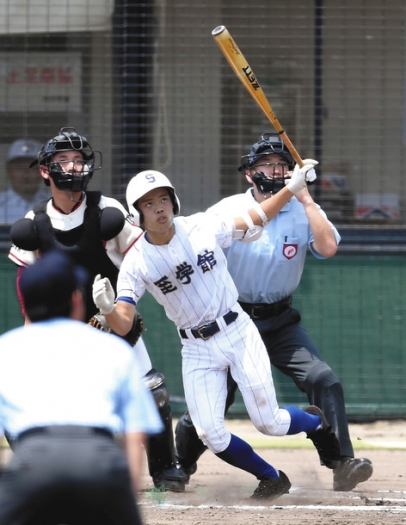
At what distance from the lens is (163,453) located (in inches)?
237

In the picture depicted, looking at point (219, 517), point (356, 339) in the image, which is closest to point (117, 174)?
point (356, 339)

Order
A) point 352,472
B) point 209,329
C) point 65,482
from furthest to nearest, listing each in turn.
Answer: point 352,472, point 209,329, point 65,482

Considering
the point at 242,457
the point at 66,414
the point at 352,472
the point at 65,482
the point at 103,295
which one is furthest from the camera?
the point at 352,472

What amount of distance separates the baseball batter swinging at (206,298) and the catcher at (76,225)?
243mm

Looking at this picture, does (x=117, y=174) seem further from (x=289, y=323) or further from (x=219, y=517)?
(x=219, y=517)

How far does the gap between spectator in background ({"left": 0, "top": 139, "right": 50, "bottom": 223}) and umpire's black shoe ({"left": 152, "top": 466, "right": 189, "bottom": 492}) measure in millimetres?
3195

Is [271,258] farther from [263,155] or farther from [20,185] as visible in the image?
[20,185]

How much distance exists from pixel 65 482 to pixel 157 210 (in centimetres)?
253

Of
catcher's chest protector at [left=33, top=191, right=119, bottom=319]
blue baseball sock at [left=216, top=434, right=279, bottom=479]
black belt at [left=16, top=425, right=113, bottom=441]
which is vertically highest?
catcher's chest protector at [left=33, top=191, right=119, bottom=319]

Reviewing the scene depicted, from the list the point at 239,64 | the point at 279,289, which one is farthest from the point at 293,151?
the point at 279,289

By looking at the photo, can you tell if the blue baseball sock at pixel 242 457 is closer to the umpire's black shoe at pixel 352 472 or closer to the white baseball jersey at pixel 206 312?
the white baseball jersey at pixel 206 312

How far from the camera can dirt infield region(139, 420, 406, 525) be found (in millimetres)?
5262

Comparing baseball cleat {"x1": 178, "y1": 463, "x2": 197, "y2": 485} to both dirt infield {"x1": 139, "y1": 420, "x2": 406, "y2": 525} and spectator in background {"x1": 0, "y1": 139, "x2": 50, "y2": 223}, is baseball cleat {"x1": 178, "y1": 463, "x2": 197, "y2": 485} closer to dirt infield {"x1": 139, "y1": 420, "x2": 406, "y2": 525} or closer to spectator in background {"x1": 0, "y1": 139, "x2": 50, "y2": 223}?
dirt infield {"x1": 139, "y1": 420, "x2": 406, "y2": 525}

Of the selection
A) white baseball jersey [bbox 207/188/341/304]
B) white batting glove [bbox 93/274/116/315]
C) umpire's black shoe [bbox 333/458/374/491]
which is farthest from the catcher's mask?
umpire's black shoe [bbox 333/458/374/491]
